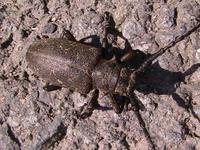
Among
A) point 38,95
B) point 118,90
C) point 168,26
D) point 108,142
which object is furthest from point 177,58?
point 38,95

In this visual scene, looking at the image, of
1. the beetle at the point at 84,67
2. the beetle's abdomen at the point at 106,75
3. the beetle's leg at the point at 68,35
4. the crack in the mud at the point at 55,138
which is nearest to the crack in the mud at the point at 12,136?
the crack in the mud at the point at 55,138

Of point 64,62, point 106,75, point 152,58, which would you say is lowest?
point 106,75

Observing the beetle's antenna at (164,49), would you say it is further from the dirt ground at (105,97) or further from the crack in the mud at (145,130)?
the crack in the mud at (145,130)

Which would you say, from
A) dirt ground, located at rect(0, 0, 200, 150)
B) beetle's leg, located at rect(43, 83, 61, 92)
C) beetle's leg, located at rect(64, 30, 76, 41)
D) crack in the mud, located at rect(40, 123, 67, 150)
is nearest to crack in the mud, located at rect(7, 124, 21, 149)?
dirt ground, located at rect(0, 0, 200, 150)

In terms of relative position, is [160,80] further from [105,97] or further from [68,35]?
[68,35]

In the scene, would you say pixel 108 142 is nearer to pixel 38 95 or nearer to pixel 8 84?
pixel 38 95

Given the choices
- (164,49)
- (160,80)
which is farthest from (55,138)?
(164,49)

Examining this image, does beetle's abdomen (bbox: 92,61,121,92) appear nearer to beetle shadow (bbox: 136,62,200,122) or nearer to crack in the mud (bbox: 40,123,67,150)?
beetle shadow (bbox: 136,62,200,122)
